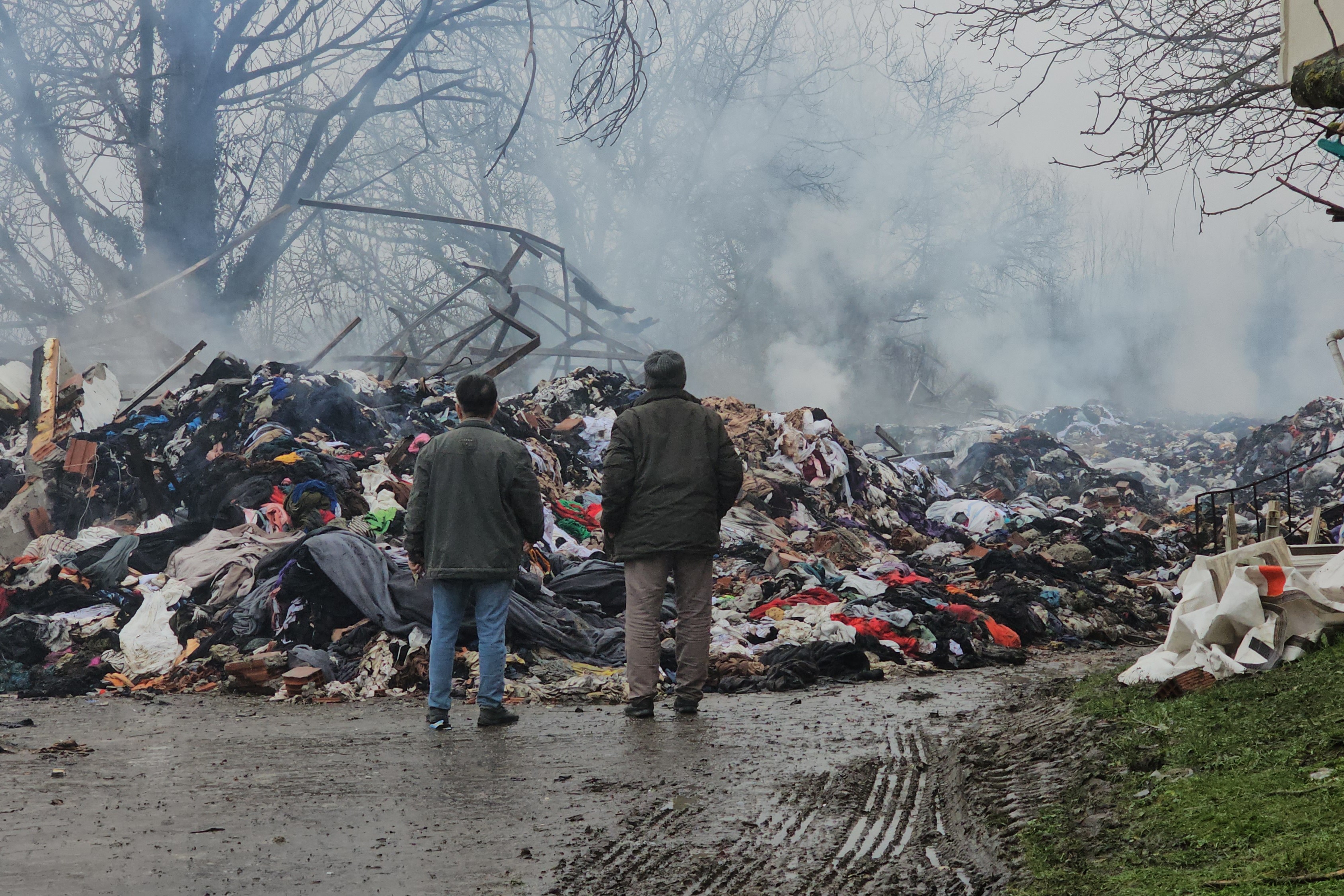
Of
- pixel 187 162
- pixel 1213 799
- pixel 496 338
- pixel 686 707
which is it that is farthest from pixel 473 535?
pixel 187 162

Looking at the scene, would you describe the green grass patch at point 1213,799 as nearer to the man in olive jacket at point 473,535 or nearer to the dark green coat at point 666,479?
the dark green coat at point 666,479

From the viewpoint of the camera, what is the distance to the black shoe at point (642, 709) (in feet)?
18.1

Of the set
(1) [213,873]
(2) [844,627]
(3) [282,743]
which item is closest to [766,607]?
(2) [844,627]

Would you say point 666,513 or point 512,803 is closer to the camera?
point 512,803

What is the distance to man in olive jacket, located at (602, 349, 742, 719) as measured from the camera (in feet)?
17.9

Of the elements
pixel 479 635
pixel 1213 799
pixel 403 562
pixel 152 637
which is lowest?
pixel 1213 799

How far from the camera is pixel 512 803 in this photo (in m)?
3.85

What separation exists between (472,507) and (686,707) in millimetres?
1515

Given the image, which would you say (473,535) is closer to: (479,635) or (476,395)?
(479,635)

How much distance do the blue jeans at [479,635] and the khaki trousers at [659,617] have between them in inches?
25.7

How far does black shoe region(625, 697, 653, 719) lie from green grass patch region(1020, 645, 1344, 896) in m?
2.21

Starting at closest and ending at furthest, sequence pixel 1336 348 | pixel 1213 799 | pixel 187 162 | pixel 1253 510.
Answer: pixel 1213 799
pixel 1336 348
pixel 1253 510
pixel 187 162

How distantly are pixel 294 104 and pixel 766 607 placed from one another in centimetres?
1588

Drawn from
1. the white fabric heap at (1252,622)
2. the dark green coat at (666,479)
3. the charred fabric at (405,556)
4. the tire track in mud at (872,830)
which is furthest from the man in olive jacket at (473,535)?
the white fabric heap at (1252,622)
